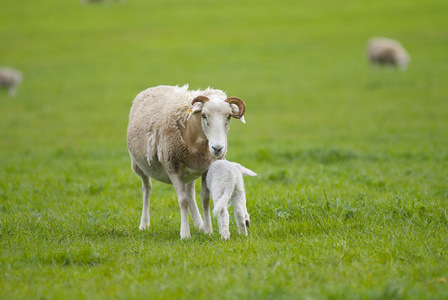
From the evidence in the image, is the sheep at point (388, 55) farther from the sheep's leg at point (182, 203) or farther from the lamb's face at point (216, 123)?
the lamb's face at point (216, 123)

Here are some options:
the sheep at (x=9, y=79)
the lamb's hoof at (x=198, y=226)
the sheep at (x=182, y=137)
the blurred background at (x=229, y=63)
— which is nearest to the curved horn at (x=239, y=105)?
the sheep at (x=182, y=137)

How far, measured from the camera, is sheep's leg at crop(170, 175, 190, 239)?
6258mm

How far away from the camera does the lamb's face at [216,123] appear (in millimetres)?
5746

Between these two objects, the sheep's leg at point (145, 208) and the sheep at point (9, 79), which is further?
the sheep at point (9, 79)

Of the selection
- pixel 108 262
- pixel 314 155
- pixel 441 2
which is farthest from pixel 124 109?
pixel 441 2

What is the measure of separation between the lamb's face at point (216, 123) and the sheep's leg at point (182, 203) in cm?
79

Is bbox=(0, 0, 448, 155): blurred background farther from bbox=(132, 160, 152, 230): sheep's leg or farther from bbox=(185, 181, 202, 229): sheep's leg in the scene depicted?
bbox=(185, 181, 202, 229): sheep's leg

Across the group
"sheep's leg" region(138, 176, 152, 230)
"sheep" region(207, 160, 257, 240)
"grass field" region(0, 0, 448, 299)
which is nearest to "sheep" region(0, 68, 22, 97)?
"grass field" region(0, 0, 448, 299)

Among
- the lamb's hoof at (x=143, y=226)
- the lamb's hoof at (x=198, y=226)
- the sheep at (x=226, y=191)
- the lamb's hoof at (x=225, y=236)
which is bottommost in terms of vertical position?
the lamb's hoof at (x=143, y=226)

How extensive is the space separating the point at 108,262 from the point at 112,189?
3.83 m

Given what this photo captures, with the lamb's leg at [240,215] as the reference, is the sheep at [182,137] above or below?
above

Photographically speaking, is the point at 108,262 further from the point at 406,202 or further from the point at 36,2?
the point at 36,2

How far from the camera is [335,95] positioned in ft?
69.8

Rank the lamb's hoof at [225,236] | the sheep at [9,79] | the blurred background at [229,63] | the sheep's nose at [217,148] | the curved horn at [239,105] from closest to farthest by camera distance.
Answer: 1. the sheep's nose at [217,148]
2. the lamb's hoof at [225,236]
3. the curved horn at [239,105]
4. the blurred background at [229,63]
5. the sheep at [9,79]
